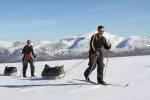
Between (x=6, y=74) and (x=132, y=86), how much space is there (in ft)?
29.2

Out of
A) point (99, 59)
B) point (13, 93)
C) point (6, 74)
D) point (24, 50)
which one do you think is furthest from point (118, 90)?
point (6, 74)

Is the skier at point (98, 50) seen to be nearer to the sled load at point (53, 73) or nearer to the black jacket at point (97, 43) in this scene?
the black jacket at point (97, 43)

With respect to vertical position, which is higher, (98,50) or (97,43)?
(97,43)

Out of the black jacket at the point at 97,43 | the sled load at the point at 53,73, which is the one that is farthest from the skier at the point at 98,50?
the sled load at the point at 53,73

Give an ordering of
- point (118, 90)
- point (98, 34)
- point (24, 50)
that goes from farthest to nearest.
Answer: point (24, 50)
point (98, 34)
point (118, 90)

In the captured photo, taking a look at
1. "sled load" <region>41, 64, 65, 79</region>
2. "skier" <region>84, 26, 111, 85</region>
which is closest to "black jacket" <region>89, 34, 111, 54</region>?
"skier" <region>84, 26, 111, 85</region>

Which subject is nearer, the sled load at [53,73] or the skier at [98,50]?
the skier at [98,50]


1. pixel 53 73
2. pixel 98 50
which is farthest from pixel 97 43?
pixel 53 73

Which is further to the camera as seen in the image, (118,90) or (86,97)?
(118,90)

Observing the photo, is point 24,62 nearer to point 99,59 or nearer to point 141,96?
point 99,59

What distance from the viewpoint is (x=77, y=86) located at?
38.3 ft

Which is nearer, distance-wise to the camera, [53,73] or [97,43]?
[97,43]

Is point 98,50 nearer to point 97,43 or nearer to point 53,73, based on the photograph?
point 97,43

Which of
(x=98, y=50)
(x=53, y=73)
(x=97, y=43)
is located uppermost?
(x=97, y=43)
